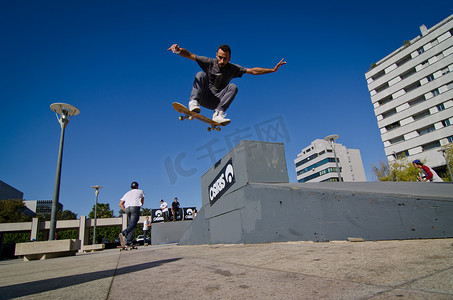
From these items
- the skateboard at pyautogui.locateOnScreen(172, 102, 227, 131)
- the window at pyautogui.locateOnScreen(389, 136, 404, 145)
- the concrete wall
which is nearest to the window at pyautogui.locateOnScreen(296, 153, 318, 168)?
the window at pyautogui.locateOnScreen(389, 136, 404, 145)

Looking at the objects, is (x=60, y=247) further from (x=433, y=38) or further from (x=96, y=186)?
(x=433, y=38)

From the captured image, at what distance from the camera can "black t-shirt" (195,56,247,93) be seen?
5336 mm

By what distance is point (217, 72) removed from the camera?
211 inches

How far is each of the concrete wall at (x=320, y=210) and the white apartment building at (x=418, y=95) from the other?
35.4 meters

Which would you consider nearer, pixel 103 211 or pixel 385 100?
pixel 385 100

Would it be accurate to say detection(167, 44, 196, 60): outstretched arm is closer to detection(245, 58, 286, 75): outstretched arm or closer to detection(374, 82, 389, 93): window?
detection(245, 58, 286, 75): outstretched arm

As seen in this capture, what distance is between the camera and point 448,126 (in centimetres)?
3039

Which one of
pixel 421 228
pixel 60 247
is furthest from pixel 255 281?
pixel 60 247

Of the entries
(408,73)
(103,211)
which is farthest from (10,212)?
(408,73)

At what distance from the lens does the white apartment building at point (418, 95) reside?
31.2 metres

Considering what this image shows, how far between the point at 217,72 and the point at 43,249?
6725 mm

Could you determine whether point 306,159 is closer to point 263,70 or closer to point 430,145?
point 430,145

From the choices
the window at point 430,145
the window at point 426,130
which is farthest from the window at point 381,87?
the window at point 430,145

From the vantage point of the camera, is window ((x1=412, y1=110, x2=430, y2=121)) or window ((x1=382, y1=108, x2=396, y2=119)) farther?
window ((x1=382, y1=108, x2=396, y2=119))
